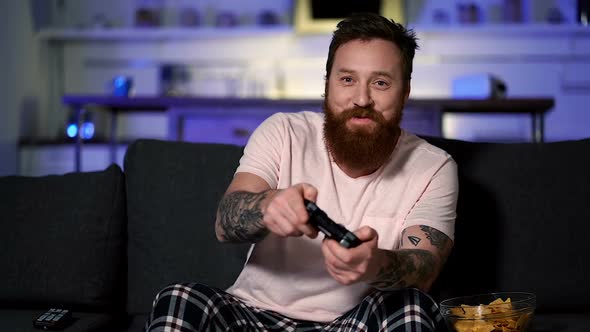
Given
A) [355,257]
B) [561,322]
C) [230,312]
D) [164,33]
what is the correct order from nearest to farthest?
[355,257], [230,312], [561,322], [164,33]

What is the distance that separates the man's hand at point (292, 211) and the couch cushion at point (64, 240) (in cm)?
67

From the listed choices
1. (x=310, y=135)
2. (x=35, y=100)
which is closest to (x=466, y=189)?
(x=310, y=135)

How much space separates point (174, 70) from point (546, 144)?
367 cm

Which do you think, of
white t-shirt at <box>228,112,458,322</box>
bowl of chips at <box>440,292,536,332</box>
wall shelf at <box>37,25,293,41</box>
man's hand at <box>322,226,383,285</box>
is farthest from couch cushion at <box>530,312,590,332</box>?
wall shelf at <box>37,25,293,41</box>

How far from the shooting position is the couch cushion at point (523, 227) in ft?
5.43

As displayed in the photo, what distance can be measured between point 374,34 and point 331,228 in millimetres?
564

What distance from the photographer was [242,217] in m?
1.28

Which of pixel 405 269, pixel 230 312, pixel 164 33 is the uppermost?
pixel 164 33

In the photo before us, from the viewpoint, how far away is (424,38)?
198 inches

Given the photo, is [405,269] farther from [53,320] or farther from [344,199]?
[53,320]

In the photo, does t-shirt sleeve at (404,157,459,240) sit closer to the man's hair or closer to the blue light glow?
the man's hair

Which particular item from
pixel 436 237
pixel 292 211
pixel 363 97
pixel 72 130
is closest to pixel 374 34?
pixel 363 97

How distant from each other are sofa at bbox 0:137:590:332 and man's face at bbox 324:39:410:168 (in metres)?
0.33

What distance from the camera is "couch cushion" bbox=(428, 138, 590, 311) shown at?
1.66 m
